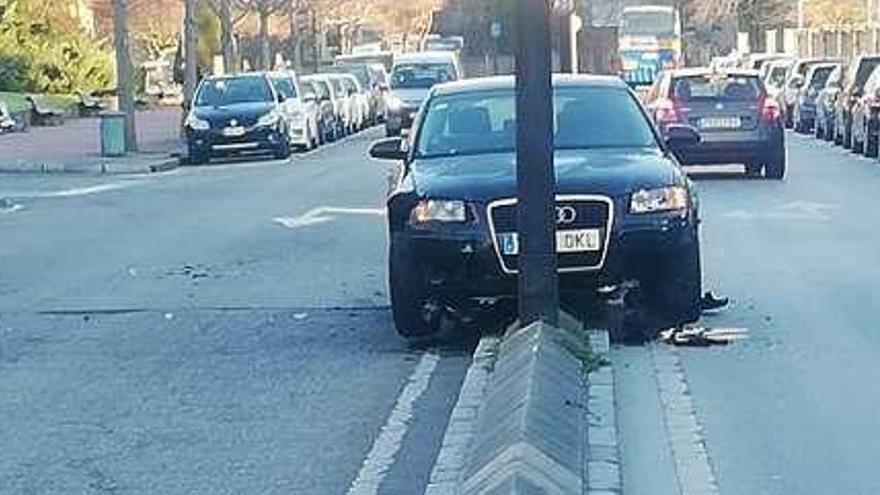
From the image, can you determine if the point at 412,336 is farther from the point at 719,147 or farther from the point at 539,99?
the point at 719,147

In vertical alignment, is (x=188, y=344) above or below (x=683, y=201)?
below

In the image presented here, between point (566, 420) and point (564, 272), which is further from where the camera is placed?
point (564, 272)

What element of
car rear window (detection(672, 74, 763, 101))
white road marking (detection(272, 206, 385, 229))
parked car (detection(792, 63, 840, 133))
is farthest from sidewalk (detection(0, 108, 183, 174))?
parked car (detection(792, 63, 840, 133))

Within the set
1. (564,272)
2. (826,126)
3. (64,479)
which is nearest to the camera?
(64,479)

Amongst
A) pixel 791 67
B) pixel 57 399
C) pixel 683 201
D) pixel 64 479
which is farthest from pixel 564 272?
pixel 791 67

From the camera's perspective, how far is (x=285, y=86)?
139 feet

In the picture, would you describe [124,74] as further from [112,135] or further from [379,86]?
[379,86]

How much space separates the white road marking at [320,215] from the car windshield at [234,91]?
15163 mm

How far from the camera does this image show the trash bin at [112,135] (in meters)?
39.0

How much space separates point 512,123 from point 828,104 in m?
27.5

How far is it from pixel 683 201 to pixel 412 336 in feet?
5.85

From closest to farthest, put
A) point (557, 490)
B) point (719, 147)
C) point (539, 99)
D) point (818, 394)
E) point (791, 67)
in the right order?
point (557, 490) → point (818, 394) → point (539, 99) → point (719, 147) → point (791, 67)

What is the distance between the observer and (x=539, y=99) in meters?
11.2

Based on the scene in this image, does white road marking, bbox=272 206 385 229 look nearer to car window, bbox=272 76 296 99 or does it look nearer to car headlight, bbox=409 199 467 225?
car headlight, bbox=409 199 467 225
